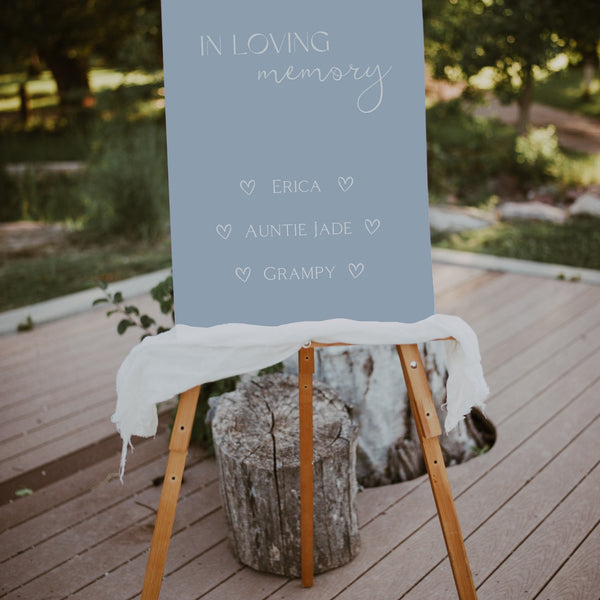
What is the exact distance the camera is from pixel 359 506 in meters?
2.40

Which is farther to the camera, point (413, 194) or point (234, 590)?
point (234, 590)

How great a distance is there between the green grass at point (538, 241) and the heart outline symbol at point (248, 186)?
153 inches

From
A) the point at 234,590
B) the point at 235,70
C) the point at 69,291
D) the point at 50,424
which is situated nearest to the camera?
the point at 235,70

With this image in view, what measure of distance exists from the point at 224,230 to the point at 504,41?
600 centimetres

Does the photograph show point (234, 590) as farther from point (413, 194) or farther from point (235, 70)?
point (235, 70)

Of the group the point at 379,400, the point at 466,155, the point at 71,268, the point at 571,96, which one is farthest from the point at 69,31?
the point at 379,400

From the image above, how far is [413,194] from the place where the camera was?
5.43 ft

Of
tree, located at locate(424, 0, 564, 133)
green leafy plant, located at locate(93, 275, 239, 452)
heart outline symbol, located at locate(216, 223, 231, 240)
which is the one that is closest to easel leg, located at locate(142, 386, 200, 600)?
heart outline symbol, located at locate(216, 223, 231, 240)

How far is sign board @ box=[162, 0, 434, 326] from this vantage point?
63.4 inches

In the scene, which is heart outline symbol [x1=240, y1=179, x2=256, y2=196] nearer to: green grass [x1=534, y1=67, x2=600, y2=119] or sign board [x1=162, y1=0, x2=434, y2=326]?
sign board [x1=162, y1=0, x2=434, y2=326]

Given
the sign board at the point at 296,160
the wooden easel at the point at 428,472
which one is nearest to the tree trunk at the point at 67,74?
the sign board at the point at 296,160

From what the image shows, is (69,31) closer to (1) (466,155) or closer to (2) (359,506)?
(1) (466,155)

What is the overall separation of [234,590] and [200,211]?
1089mm

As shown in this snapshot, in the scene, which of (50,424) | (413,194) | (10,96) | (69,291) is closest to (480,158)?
(69,291)
